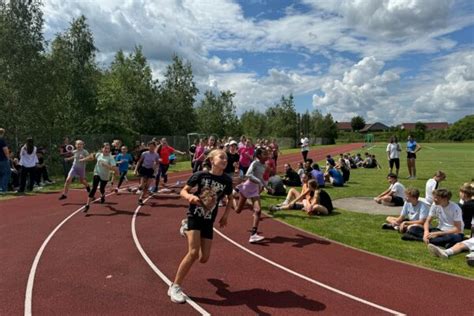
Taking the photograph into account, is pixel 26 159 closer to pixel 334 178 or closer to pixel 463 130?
pixel 334 178

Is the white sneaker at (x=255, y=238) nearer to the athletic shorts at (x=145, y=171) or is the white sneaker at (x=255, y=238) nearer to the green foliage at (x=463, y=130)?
the athletic shorts at (x=145, y=171)

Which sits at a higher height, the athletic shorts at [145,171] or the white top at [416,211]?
the athletic shorts at [145,171]

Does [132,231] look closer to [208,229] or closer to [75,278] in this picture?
[75,278]

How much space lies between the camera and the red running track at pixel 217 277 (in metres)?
5.23

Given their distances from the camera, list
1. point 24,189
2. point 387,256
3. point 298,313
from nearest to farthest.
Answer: point 298,313 → point 387,256 → point 24,189

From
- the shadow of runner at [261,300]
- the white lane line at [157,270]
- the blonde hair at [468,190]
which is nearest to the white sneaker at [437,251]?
the blonde hair at [468,190]

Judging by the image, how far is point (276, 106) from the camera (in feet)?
283

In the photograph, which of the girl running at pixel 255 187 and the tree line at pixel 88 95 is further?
the tree line at pixel 88 95

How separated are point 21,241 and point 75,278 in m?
2.99

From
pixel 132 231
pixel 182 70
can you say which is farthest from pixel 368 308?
pixel 182 70

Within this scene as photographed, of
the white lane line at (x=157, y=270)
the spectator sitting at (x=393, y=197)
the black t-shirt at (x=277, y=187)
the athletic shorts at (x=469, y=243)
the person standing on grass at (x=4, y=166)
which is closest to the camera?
the white lane line at (x=157, y=270)

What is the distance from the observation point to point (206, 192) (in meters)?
5.44

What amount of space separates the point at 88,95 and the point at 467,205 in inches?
1389

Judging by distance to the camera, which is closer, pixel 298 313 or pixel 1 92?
pixel 298 313
